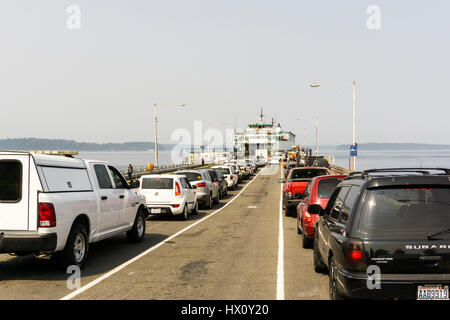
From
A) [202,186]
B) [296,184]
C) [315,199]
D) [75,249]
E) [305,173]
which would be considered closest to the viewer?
[75,249]

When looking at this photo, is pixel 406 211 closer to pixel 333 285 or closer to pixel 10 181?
pixel 333 285

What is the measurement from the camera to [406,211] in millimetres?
4957

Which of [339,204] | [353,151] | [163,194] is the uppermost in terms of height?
[353,151]

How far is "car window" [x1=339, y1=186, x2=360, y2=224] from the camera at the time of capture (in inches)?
208

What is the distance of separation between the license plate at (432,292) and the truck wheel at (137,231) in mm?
7947

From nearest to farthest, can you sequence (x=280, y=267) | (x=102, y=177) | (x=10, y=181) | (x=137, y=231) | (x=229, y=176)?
(x=10, y=181) < (x=280, y=267) < (x=102, y=177) < (x=137, y=231) < (x=229, y=176)

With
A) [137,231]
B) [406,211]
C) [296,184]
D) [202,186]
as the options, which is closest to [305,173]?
[296,184]

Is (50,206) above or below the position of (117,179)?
below

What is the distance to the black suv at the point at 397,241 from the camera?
4711 millimetres

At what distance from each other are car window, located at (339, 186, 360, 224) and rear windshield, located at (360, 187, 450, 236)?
29 cm

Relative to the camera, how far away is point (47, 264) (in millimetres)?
9047

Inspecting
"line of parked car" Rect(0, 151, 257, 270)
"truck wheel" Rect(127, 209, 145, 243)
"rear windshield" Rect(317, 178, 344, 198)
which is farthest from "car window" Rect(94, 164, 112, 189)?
"rear windshield" Rect(317, 178, 344, 198)

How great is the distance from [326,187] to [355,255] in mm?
5998
